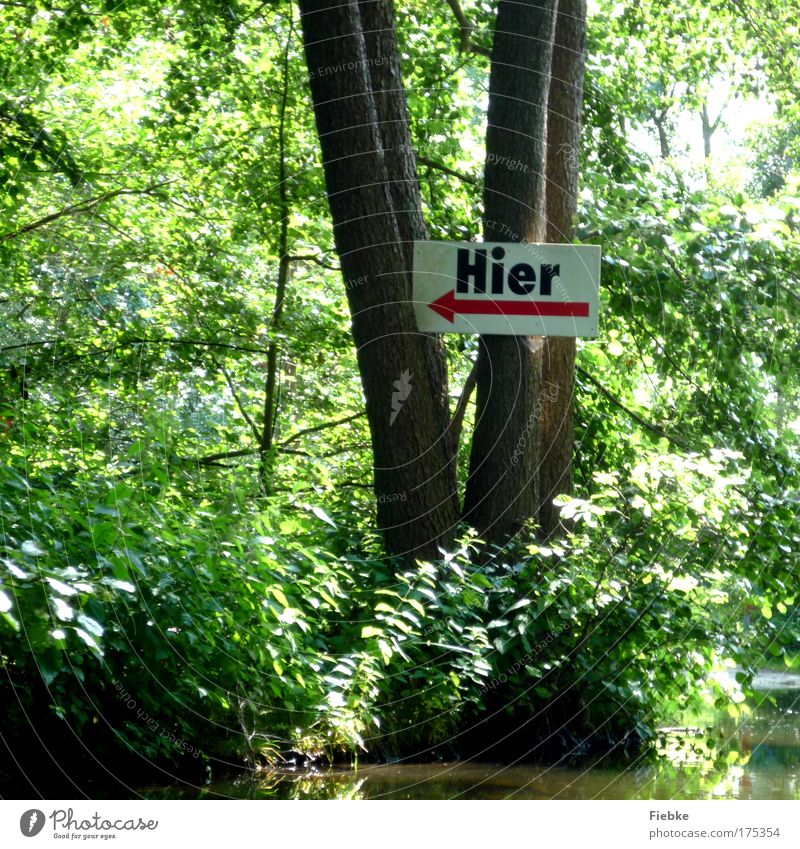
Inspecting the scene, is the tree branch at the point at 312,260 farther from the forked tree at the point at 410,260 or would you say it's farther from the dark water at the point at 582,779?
the dark water at the point at 582,779

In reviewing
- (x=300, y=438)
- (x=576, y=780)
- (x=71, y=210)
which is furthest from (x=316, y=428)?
(x=576, y=780)

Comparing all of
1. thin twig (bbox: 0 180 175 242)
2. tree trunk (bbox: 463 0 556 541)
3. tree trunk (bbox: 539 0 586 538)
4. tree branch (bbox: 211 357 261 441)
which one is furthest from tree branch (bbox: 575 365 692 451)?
thin twig (bbox: 0 180 175 242)

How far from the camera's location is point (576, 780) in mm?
4281

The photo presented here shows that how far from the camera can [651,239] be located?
16.9 feet

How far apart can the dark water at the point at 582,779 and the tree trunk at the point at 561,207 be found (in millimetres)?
1165

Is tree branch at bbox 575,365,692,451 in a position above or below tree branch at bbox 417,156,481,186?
below

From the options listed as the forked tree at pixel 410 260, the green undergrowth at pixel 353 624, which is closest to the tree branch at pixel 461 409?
the forked tree at pixel 410 260

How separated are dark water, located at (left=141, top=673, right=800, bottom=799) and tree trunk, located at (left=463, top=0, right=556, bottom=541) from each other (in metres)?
1.23

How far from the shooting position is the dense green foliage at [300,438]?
3.81 metres

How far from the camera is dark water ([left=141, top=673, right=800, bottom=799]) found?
3.79 meters

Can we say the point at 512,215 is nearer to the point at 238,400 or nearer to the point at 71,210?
the point at 238,400

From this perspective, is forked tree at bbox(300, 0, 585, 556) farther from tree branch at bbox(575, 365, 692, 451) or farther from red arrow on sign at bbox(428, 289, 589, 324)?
tree branch at bbox(575, 365, 692, 451)
